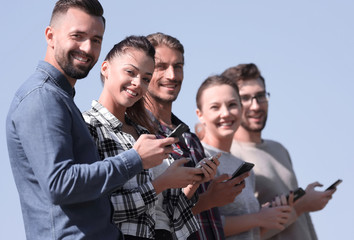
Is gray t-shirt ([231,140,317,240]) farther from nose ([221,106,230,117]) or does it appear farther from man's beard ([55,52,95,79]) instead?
man's beard ([55,52,95,79])

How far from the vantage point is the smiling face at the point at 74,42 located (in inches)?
94.8

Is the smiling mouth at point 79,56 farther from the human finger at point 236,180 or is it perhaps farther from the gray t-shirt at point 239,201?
the gray t-shirt at point 239,201

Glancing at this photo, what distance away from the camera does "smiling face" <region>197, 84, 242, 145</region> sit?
4410mm

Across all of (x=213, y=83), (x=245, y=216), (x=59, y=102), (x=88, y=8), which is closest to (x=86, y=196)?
(x=59, y=102)

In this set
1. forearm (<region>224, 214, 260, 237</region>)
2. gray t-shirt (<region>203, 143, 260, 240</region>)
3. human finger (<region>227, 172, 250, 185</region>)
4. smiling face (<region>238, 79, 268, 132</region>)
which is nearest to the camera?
human finger (<region>227, 172, 250, 185</region>)

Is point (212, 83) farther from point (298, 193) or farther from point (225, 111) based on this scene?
point (298, 193)

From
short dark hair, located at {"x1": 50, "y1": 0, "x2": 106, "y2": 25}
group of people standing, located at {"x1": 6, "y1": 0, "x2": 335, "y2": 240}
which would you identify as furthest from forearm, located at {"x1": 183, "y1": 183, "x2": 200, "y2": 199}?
short dark hair, located at {"x1": 50, "y1": 0, "x2": 106, "y2": 25}

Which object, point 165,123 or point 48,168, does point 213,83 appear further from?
point 48,168

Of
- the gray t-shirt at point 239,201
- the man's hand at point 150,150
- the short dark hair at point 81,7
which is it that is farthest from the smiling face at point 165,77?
the man's hand at point 150,150

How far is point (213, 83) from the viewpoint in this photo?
448 cm

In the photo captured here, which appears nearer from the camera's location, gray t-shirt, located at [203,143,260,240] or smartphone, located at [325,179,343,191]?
gray t-shirt, located at [203,143,260,240]

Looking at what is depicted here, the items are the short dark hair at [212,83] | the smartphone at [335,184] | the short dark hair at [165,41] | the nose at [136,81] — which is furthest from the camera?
the smartphone at [335,184]


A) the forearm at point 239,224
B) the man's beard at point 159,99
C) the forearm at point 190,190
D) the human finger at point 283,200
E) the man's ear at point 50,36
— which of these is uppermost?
the man's ear at point 50,36

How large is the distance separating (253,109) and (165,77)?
5.34 feet
